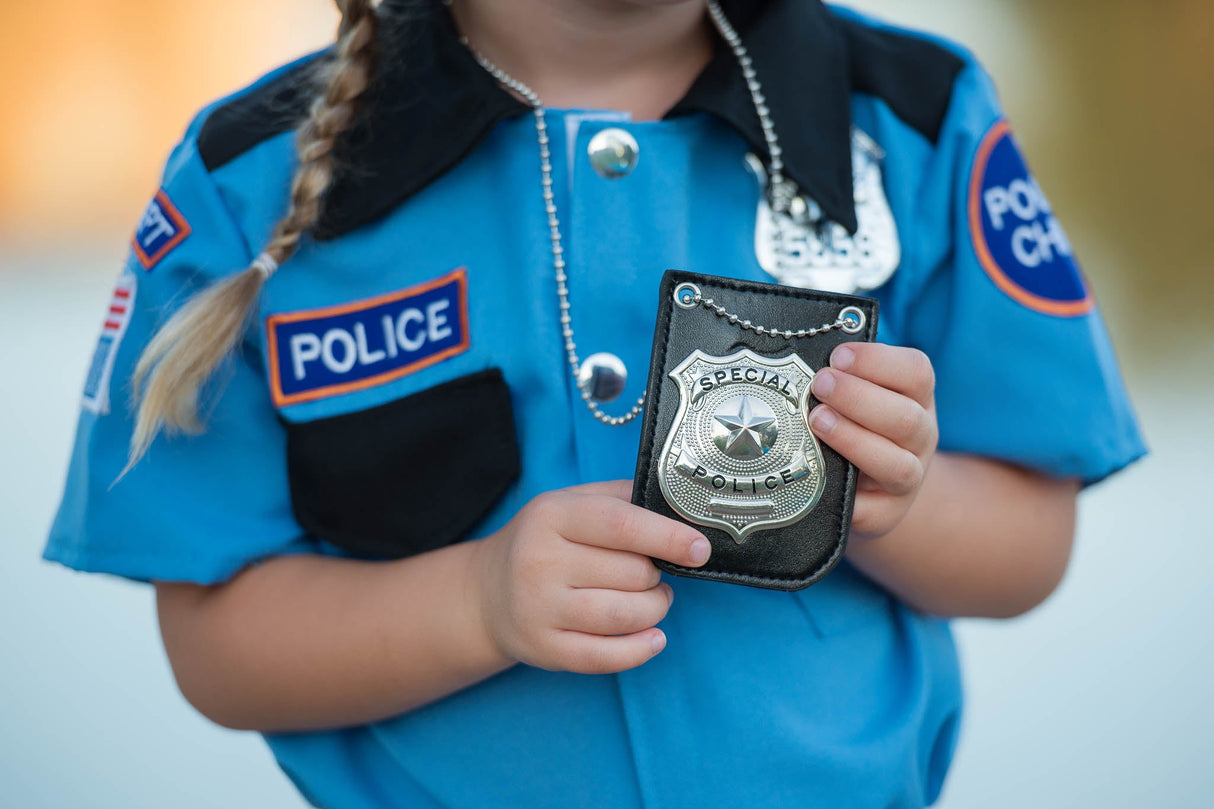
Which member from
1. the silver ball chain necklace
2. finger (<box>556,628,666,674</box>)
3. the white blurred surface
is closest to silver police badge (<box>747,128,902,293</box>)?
the silver ball chain necklace

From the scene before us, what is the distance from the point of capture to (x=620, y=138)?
603mm

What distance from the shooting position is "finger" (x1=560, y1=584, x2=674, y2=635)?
49cm

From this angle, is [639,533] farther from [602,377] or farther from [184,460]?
[184,460]

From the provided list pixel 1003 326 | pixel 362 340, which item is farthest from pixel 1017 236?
pixel 362 340

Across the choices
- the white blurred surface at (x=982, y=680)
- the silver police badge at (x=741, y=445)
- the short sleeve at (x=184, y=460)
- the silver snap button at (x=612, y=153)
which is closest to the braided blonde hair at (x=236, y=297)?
the short sleeve at (x=184, y=460)

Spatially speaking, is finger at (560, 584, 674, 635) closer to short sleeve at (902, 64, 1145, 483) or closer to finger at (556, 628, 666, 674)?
finger at (556, 628, 666, 674)

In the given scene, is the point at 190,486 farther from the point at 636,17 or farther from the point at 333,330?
the point at 636,17

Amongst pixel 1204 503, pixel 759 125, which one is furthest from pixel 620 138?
pixel 1204 503

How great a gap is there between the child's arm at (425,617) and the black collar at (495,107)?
20cm

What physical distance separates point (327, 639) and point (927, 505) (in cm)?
33

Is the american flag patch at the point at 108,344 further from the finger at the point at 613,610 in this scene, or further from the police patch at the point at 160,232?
the finger at the point at 613,610

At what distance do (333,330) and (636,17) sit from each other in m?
0.25

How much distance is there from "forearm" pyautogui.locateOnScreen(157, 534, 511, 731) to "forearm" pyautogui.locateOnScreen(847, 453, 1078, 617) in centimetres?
21

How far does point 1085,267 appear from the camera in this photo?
2.48m
